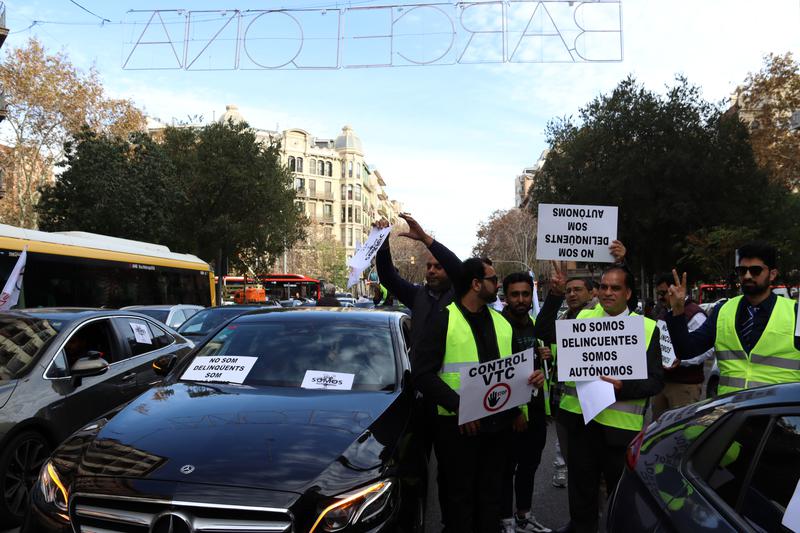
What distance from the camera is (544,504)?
573cm

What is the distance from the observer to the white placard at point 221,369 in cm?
427

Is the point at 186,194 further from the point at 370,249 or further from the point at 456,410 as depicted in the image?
the point at 456,410

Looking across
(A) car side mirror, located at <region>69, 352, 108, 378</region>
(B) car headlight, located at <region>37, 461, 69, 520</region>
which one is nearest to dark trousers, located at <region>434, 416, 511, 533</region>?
(B) car headlight, located at <region>37, 461, 69, 520</region>

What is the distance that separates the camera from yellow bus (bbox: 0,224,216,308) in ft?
45.1

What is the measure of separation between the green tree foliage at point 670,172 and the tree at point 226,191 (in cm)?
1551

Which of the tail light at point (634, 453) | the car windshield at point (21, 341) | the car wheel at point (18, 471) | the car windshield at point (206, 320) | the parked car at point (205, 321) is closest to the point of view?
the tail light at point (634, 453)

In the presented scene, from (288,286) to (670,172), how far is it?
94.2ft

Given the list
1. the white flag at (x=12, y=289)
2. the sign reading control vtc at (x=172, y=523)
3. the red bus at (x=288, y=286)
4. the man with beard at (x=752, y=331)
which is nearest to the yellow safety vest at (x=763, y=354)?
the man with beard at (x=752, y=331)

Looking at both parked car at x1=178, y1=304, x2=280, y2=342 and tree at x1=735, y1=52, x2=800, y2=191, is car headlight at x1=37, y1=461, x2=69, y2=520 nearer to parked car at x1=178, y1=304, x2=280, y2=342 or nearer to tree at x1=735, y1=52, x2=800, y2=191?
parked car at x1=178, y1=304, x2=280, y2=342

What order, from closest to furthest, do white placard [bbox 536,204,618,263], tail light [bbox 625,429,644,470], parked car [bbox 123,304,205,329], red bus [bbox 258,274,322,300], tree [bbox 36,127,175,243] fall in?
tail light [bbox 625,429,644,470], white placard [bbox 536,204,618,263], parked car [bbox 123,304,205,329], tree [bbox 36,127,175,243], red bus [bbox 258,274,322,300]

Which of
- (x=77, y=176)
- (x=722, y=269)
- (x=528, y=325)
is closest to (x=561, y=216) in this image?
(x=528, y=325)

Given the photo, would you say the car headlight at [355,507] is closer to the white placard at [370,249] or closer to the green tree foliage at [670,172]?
the white placard at [370,249]

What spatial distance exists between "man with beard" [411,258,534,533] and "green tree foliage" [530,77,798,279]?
2904cm

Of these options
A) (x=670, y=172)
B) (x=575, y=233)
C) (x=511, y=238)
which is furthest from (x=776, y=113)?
(x=511, y=238)
